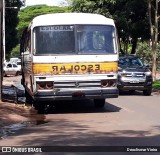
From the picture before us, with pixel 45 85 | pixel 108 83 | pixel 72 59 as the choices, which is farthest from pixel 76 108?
pixel 72 59

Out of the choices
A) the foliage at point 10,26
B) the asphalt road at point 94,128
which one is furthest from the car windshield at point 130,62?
the foliage at point 10,26

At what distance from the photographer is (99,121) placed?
13.2 metres

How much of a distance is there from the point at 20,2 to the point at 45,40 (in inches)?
1317

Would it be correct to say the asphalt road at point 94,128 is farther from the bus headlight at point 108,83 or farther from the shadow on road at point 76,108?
the bus headlight at point 108,83

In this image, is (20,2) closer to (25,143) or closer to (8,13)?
(8,13)

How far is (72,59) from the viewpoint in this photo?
14.8 m

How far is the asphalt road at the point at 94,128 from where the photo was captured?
982cm

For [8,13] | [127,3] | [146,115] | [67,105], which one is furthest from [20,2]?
[146,115]

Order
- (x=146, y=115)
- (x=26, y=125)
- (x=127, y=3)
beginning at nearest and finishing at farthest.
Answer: (x=26, y=125) → (x=146, y=115) → (x=127, y=3)

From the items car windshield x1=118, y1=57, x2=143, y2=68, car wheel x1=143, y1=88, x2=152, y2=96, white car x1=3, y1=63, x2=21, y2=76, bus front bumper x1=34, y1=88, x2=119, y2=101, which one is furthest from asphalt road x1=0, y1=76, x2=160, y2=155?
white car x1=3, y1=63, x2=21, y2=76

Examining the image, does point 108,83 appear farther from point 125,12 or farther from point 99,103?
point 125,12

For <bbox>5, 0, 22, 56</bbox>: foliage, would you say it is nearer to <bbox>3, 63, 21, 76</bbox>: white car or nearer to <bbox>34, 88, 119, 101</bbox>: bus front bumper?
<bbox>3, 63, 21, 76</bbox>: white car

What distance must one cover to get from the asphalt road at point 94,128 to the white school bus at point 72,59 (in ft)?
2.54

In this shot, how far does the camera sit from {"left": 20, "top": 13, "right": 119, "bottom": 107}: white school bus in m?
14.7
